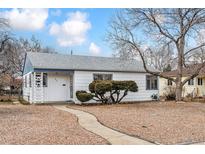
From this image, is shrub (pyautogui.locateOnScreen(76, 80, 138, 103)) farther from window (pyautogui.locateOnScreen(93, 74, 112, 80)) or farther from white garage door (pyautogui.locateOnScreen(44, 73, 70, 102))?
white garage door (pyautogui.locateOnScreen(44, 73, 70, 102))

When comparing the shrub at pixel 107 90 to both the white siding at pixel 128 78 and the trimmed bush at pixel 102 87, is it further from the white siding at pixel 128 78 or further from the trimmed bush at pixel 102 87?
the white siding at pixel 128 78

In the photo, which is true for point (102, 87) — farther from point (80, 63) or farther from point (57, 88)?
point (57, 88)

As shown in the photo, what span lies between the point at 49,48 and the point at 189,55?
30.2 m

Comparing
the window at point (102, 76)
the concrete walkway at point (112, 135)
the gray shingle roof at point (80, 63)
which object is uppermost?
the gray shingle roof at point (80, 63)

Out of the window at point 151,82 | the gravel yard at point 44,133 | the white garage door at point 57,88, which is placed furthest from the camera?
the window at point 151,82

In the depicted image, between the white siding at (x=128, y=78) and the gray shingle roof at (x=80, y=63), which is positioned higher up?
the gray shingle roof at (x=80, y=63)

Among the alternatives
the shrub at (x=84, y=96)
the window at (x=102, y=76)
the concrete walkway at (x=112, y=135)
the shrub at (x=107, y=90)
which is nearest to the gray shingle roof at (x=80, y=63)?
the window at (x=102, y=76)

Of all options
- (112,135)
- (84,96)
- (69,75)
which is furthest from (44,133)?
(69,75)

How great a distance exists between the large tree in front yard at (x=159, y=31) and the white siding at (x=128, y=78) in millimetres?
1594

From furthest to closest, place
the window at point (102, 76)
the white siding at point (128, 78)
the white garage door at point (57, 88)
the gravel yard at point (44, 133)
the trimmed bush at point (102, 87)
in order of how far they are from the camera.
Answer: the window at point (102, 76) < the white garage door at point (57, 88) < the white siding at point (128, 78) < the trimmed bush at point (102, 87) < the gravel yard at point (44, 133)

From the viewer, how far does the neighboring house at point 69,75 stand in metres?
21.0

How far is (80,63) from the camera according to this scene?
23031 mm

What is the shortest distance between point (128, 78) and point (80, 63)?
410 centimetres
